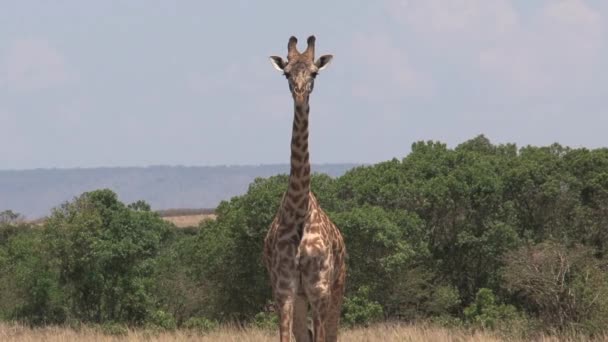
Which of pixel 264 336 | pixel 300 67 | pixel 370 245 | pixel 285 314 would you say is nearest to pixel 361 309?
pixel 370 245

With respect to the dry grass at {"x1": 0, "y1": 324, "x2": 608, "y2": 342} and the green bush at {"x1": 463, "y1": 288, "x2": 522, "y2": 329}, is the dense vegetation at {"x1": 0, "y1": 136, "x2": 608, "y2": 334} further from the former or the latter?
the dry grass at {"x1": 0, "y1": 324, "x2": 608, "y2": 342}

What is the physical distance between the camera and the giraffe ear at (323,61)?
14023 millimetres

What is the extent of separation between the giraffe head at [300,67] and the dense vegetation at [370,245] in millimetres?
13374

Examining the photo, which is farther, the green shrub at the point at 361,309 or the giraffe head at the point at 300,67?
the green shrub at the point at 361,309

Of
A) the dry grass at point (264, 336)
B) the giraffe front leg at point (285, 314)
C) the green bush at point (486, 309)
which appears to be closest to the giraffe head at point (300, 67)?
the giraffe front leg at point (285, 314)

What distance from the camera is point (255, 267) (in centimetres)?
3769

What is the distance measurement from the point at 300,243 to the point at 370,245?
20953 mm

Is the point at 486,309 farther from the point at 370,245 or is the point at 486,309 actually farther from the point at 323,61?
the point at 323,61

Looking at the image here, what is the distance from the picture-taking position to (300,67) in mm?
13430

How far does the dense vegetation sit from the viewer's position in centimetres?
3484

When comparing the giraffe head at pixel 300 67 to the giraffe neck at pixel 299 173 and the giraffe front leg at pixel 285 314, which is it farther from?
the giraffe front leg at pixel 285 314

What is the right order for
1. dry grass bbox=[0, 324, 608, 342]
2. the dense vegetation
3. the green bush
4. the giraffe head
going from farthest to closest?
the dense vegetation, the green bush, dry grass bbox=[0, 324, 608, 342], the giraffe head

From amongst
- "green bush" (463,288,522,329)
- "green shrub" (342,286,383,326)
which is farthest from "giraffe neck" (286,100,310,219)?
"green bush" (463,288,522,329)

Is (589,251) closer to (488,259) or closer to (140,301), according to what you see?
(488,259)
